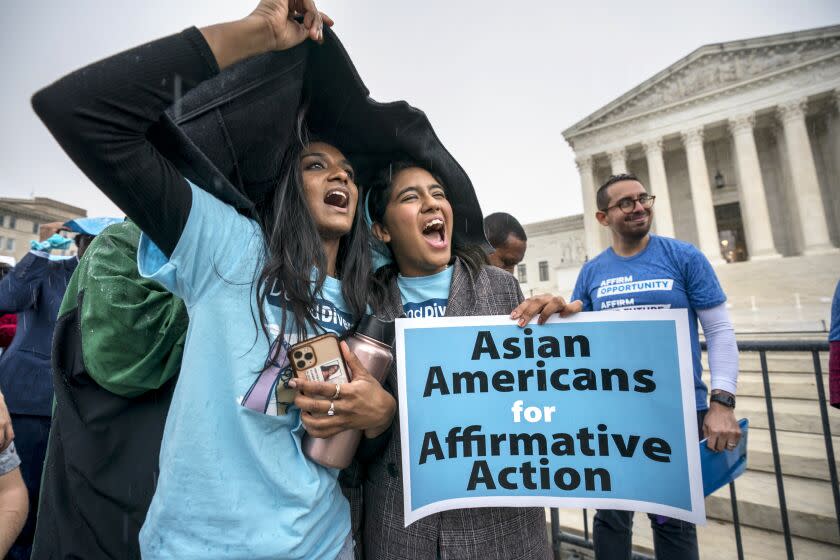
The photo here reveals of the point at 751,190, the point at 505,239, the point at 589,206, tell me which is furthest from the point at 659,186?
the point at 505,239

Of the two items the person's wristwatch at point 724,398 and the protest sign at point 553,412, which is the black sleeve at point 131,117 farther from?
the person's wristwatch at point 724,398

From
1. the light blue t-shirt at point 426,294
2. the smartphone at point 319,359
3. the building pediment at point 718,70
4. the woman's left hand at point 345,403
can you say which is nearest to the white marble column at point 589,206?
the building pediment at point 718,70

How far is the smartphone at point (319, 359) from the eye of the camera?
3.39ft

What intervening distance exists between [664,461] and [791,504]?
10.1 ft

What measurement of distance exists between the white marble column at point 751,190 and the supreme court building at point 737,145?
64 millimetres

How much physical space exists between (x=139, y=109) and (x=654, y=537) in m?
3.35

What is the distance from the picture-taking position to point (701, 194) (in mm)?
25531

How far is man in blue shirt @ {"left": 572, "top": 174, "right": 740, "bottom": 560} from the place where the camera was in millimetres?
2295

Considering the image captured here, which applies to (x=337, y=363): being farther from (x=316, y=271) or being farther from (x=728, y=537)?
(x=728, y=537)

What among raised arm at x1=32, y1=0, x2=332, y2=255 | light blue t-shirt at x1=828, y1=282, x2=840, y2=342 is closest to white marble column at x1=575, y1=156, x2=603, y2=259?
light blue t-shirt at x1=828, y1=282, x2=840, y2=342

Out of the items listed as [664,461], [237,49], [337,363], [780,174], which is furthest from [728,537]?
[780,174]

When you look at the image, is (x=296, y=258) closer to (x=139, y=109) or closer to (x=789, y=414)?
(x=139, y=109)

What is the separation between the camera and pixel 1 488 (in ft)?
4.76

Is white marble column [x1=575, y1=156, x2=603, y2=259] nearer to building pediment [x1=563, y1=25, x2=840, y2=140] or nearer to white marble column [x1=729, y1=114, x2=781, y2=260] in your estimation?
building pediment [x1=563, y1=25, x2=840, y2=140]
